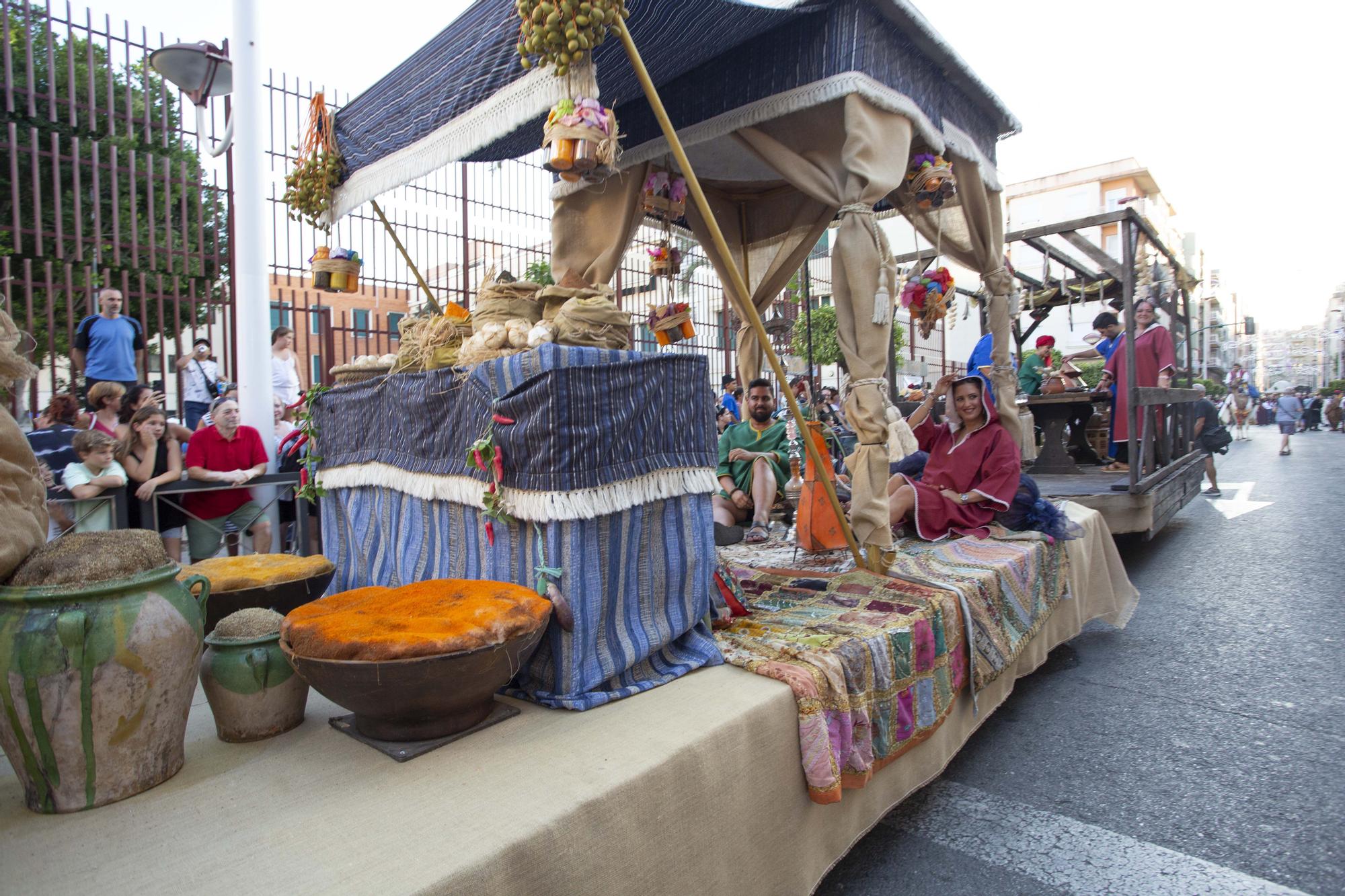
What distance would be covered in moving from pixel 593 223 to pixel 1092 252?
4.80 metres

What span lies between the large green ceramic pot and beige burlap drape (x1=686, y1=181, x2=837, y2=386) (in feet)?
12.7

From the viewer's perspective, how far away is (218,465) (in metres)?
4.73

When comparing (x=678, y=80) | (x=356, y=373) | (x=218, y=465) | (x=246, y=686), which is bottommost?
(x=246, y=686)

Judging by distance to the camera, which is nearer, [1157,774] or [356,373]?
[1157,774]

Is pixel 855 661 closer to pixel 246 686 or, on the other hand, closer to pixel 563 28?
pixel 246 686

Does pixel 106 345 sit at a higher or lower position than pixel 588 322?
higher

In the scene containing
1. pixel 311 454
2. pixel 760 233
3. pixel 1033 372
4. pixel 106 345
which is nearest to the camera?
pixel 311 454

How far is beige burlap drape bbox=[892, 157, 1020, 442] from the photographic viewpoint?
4.38m

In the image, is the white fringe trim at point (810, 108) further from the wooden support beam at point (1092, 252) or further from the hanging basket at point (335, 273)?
the wooden support beam at point (1092, 252)

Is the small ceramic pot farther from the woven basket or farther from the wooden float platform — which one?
the wooden float platform

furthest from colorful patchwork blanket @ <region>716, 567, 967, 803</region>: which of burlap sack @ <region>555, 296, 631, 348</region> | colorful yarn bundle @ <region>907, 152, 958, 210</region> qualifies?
colorful yarn bundle @ <region>907, 152, 958, 210</region>

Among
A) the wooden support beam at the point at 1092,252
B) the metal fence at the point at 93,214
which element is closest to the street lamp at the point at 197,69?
the metal fence at the point at 93,214

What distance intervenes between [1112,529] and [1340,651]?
1519 millimetres

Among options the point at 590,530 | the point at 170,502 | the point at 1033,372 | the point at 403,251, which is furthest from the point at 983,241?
the point at 170,502
